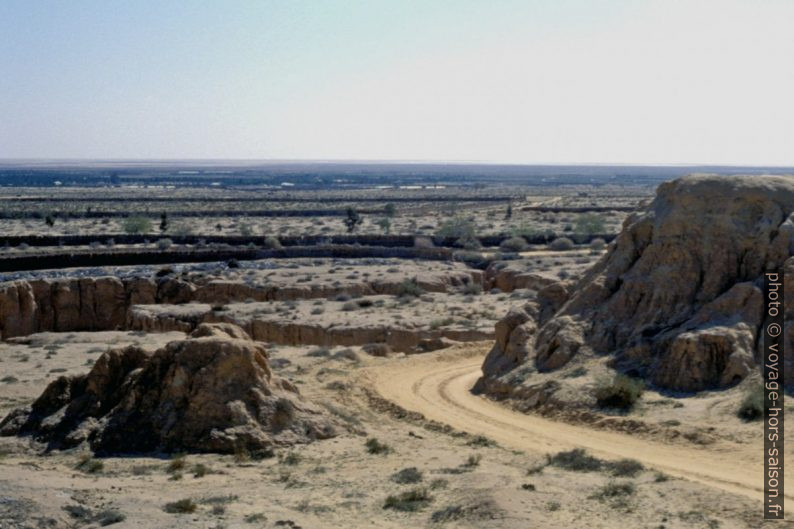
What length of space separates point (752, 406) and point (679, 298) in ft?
13.2

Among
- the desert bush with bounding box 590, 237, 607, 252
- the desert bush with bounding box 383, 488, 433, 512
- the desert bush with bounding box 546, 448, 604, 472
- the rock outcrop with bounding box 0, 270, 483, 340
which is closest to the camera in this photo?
the desert bush with bounding box 383, 488, 433, 512

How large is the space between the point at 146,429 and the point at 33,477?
3.23 metres

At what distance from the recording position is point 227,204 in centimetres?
11588

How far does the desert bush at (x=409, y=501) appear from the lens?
45.1ft

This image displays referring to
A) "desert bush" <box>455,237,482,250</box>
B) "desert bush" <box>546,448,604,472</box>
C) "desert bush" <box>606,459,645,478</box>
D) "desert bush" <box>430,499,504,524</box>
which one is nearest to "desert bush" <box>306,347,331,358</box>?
"desert bush" <box>546,448,604,472</box>

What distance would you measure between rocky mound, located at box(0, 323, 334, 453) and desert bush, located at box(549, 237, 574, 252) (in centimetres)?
4340

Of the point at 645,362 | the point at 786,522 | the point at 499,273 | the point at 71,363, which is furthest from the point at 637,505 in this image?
the point at 499,273

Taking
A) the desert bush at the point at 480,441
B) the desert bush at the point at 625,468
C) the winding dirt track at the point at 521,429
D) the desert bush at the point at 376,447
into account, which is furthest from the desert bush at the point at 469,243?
the desert bush at the point at 625,468

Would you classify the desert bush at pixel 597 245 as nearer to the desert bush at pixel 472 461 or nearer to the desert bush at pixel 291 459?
the desert bush at pixel 472 461

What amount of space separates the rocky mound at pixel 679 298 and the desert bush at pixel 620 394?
81 centimetres

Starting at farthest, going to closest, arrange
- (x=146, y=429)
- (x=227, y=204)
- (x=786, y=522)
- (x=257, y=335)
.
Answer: (x=227, y=204) < (x=257, y=335) < (x=146, y=429) < (x=786, y=522)

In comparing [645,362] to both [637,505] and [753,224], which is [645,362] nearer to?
[753,224]

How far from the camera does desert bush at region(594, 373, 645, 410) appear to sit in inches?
760

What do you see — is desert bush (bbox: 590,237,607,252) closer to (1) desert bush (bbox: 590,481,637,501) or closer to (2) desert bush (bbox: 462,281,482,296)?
(2) desert bush (bbox: 462,281,482,296)
